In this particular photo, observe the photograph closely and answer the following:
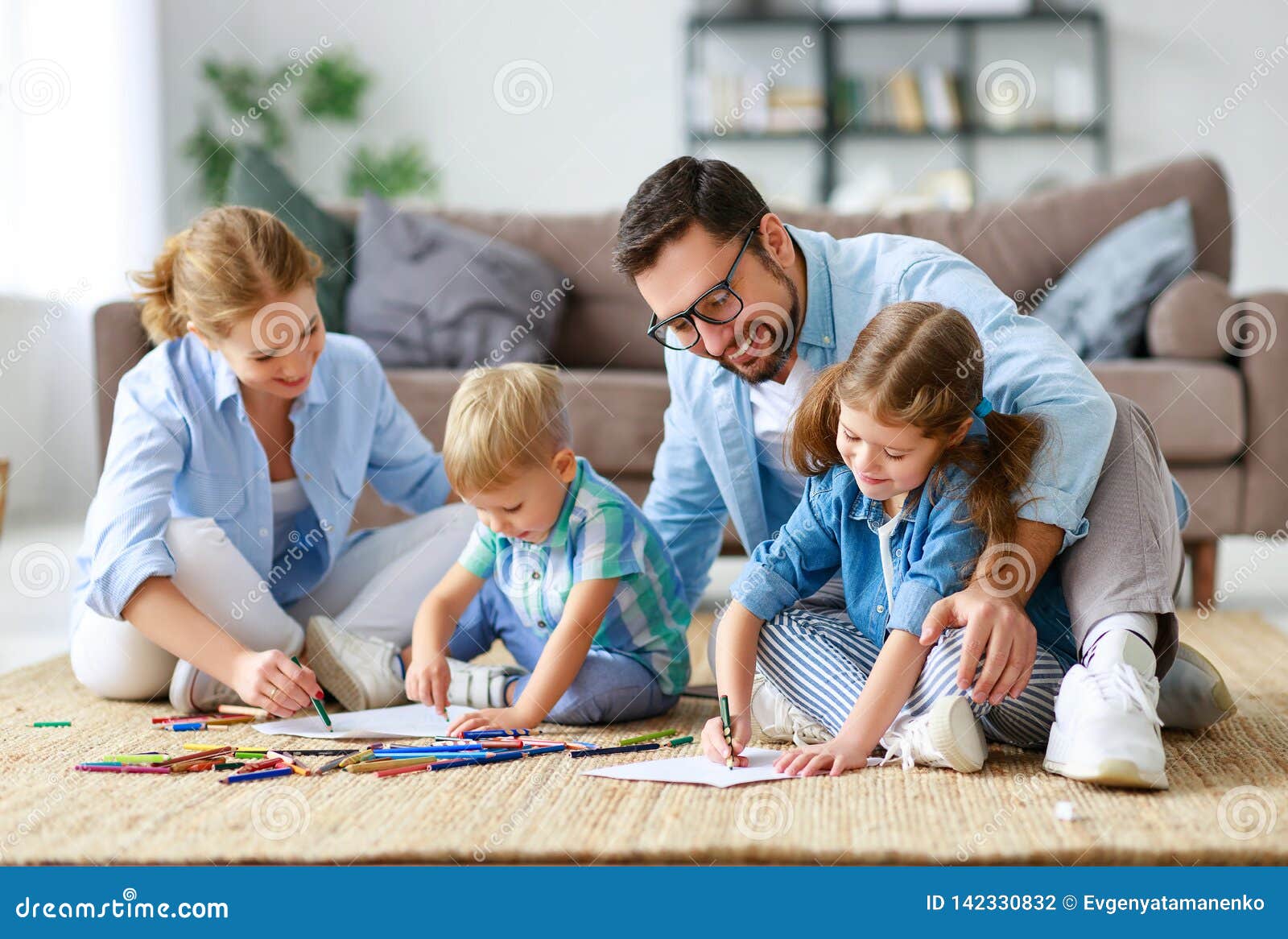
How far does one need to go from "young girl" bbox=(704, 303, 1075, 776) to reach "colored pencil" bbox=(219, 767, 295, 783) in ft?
1.36

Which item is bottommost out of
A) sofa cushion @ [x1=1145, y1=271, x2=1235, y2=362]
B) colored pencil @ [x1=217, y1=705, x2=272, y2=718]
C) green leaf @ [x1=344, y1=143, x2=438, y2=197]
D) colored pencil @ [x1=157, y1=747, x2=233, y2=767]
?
colored pencil @ [x1=217, y1=705, x2=272, y2=718]

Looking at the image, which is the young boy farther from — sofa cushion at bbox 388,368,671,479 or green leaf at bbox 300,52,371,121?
green leaf at bbox 300,52,371,121

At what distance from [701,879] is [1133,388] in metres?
1.75

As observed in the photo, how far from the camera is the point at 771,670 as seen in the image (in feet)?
4.37

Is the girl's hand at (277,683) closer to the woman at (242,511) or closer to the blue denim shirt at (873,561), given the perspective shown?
the woman at (242,511)

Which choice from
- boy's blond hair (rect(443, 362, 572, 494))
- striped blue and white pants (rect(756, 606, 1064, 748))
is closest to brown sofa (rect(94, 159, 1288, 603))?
boy's blond hair (rect(443, 362, 572, 494))

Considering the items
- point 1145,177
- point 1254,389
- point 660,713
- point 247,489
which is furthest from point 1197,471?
point 247,489

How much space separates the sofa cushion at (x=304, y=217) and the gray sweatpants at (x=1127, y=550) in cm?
179

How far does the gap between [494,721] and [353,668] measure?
279mm

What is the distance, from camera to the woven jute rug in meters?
0.91

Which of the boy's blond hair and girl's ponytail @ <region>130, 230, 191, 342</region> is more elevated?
girl's ponytail @ <region>130, 230, 191, 342</region>

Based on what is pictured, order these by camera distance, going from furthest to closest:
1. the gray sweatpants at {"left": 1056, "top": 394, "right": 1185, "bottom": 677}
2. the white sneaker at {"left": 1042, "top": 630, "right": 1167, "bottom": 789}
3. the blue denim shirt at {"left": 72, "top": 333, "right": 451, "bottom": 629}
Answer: the blue denim shirt at {"left": 72, "top": 333, "right": 451, "bottom": 629} < the gray sweatpants at {"left": 1056, "top": 394, "right": 1185, "bottom": 677} < the white sneaker at {"left": 1042, "top": 630, "right": 1167, "bottom": 789}

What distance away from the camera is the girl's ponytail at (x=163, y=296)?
5.23ft

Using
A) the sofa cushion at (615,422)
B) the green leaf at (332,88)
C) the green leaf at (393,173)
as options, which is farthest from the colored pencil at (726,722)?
the green leaf at (332,88)
